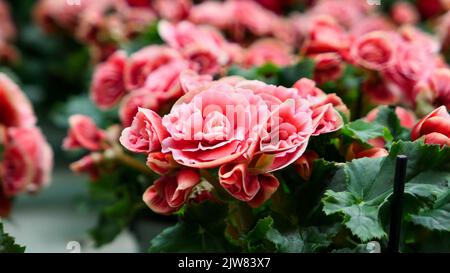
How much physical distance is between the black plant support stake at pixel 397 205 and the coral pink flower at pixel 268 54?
0.40 meters

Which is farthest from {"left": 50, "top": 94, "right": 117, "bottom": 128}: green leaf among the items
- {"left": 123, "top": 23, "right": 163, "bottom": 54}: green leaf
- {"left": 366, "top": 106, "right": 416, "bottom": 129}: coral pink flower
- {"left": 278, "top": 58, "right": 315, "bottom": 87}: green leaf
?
{"left": 366, "top": 106, "right": 416, "bottom": 129}: coral pink flower

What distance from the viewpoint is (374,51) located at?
2.41 feet

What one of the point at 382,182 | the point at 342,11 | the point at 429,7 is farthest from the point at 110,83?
the point at 429,7

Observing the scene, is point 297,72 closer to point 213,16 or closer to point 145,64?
point 145,64

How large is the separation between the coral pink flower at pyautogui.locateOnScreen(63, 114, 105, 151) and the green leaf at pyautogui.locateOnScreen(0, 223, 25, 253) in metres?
0.27

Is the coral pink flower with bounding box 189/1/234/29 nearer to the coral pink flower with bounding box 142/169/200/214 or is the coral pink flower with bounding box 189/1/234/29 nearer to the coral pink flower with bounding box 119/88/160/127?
the coral pink flower with bounding box 119/88/160/127

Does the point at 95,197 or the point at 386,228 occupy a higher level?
the point at 386,228

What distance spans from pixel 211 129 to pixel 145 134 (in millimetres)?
51

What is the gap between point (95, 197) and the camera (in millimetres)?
917

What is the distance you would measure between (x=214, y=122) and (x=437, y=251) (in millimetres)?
205

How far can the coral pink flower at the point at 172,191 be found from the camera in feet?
1.69

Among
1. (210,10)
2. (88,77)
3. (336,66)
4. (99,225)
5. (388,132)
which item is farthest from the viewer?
(88,77)

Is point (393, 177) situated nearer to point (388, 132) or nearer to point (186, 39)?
point (388, 132)
